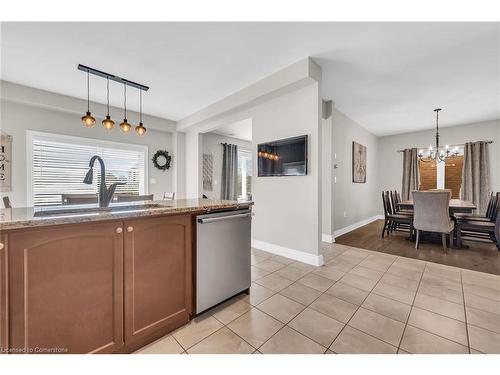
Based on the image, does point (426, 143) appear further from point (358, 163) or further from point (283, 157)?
point (283, 157)

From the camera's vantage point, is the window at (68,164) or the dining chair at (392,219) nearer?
the window at (68,164)

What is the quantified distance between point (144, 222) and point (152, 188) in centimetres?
421

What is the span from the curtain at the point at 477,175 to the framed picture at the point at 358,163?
240cm

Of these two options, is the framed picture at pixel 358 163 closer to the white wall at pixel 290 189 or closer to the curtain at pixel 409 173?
the curtain at pixel 409 173

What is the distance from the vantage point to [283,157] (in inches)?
129

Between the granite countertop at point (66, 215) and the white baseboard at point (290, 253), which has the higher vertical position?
the granite countertop at point (66, 215)

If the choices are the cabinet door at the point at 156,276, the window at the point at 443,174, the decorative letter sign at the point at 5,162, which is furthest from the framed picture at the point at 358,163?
the decorative letter sign at the point at 5,162

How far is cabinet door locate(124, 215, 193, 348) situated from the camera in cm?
131

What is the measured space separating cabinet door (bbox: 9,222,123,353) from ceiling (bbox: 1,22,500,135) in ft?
7.02

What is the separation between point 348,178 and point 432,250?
6.66 feet

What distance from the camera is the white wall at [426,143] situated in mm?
5016

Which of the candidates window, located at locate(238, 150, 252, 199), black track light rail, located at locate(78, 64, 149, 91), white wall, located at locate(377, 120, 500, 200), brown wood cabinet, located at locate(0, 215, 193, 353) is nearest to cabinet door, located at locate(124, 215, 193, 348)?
brown wood cabinet, located at locate(0, 215, 193, 353)

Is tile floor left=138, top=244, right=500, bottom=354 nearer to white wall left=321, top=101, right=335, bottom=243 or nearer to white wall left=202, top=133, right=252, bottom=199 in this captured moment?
white wall left=321, top=101, right=335, bottom=243

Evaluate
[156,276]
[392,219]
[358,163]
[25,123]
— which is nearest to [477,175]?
[358,163]
